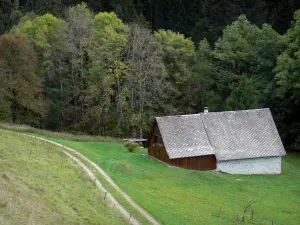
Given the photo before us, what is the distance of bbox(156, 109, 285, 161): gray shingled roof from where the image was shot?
42.9 metres

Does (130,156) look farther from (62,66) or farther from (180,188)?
(62,66)

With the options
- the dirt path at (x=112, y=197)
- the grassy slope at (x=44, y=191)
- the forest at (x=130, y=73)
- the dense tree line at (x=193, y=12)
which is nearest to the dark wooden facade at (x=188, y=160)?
the dirt path at (x=112, y=197)

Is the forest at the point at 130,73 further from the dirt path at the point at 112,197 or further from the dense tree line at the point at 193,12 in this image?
the dirt path at the point at 112,197

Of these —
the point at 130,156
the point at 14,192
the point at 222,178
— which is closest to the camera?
the point at 14,192

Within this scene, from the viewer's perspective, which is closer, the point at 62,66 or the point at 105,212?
the point at 105,212

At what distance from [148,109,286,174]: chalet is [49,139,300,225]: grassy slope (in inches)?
54.6

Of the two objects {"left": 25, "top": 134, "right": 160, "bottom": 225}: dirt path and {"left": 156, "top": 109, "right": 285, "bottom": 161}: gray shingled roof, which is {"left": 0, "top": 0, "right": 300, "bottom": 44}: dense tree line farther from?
{"left": 25, "top": 134, "right": 160, "bottom": 225}: dirt path

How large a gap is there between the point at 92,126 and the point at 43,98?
721cm

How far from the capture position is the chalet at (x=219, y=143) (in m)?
42.7

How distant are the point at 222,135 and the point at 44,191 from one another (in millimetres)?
23947

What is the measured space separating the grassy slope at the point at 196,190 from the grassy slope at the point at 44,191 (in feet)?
12.6

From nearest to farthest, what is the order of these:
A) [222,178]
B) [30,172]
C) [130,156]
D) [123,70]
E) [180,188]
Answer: [30,172] → [180,188] → [222,178] → [130,156] → [123,70]

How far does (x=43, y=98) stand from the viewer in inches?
2360

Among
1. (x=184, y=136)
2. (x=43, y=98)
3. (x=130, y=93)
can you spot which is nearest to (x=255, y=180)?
(x=184, y=136)
